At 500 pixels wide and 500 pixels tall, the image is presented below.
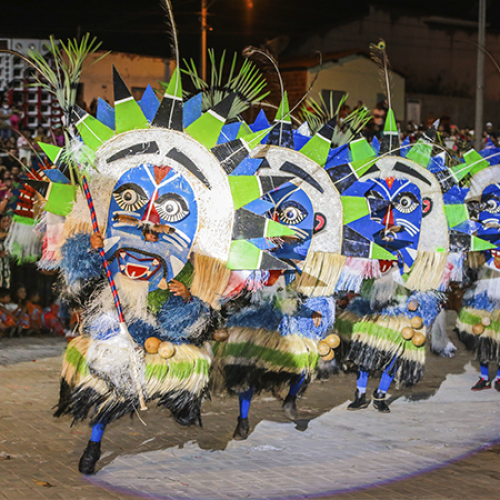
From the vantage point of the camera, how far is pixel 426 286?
23.9 feet

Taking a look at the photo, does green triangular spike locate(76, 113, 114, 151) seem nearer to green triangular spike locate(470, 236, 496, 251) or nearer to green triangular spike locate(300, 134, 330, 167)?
green triangular spike locate(300, 134, 330, 167)

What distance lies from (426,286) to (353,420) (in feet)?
4.68

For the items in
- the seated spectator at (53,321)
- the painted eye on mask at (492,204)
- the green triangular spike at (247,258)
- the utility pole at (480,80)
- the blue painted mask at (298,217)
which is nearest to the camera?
the green triangular spike at (247,258)

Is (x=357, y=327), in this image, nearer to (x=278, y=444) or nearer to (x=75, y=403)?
(x=278, y=444)

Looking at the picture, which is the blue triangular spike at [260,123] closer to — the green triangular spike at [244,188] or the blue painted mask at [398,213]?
the blue painted mask at [398,213]

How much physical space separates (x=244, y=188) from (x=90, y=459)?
6.59 ft

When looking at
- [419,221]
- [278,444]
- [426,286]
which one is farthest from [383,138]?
[278,444]

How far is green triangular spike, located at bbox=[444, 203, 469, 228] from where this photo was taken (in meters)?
7.55

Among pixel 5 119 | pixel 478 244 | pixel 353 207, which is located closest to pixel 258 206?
pixel 353 207

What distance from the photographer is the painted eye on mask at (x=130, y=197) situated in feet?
17.0

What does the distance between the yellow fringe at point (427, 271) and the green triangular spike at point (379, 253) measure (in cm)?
64

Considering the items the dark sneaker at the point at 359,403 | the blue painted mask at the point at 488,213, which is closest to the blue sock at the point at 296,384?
the dark sneaker at the point at 359,403

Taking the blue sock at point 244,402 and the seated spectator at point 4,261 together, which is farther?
the seated spectator at point 4,261

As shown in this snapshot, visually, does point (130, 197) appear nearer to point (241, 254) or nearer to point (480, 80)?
point (241, 254)
